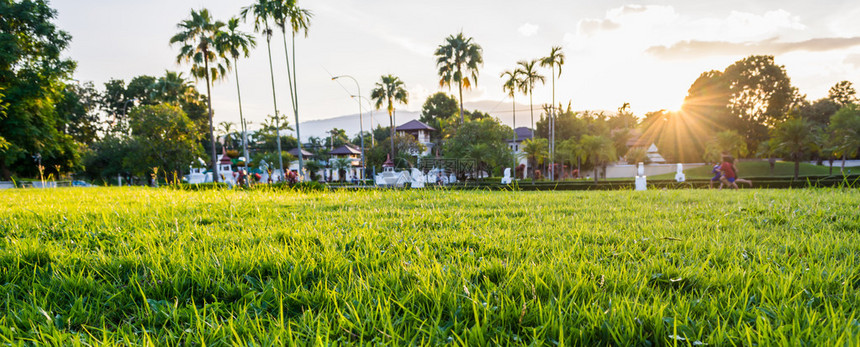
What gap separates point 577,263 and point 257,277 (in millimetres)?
1895

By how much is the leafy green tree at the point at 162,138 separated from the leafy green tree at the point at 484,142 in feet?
76.9

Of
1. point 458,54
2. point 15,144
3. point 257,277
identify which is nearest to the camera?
point 257,277

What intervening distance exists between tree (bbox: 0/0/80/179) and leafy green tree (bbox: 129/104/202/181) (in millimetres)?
7577

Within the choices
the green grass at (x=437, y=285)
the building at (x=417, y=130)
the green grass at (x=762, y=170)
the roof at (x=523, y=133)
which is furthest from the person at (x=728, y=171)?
the roof at (x=523, y=133)

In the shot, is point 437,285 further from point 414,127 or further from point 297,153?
point 297,153

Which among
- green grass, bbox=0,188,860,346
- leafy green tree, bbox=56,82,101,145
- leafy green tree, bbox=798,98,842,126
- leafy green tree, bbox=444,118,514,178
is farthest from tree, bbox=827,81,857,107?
leafy green tree, bbox=56,82,101,145

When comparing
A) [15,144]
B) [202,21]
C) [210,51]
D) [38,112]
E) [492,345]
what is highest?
[202,21]

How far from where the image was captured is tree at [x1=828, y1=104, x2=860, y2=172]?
26.1 m

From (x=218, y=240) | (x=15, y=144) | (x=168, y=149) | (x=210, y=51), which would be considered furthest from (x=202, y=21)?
(x=218, y=240)

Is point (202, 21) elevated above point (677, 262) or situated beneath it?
elevated above

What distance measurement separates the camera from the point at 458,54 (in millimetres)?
39938

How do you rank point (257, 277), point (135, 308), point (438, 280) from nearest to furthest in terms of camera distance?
point (135, 308) < point (438, 280) < point (257, 277)

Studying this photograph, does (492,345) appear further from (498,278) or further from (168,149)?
(168,149)

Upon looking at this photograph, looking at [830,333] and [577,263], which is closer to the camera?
[830,333]
